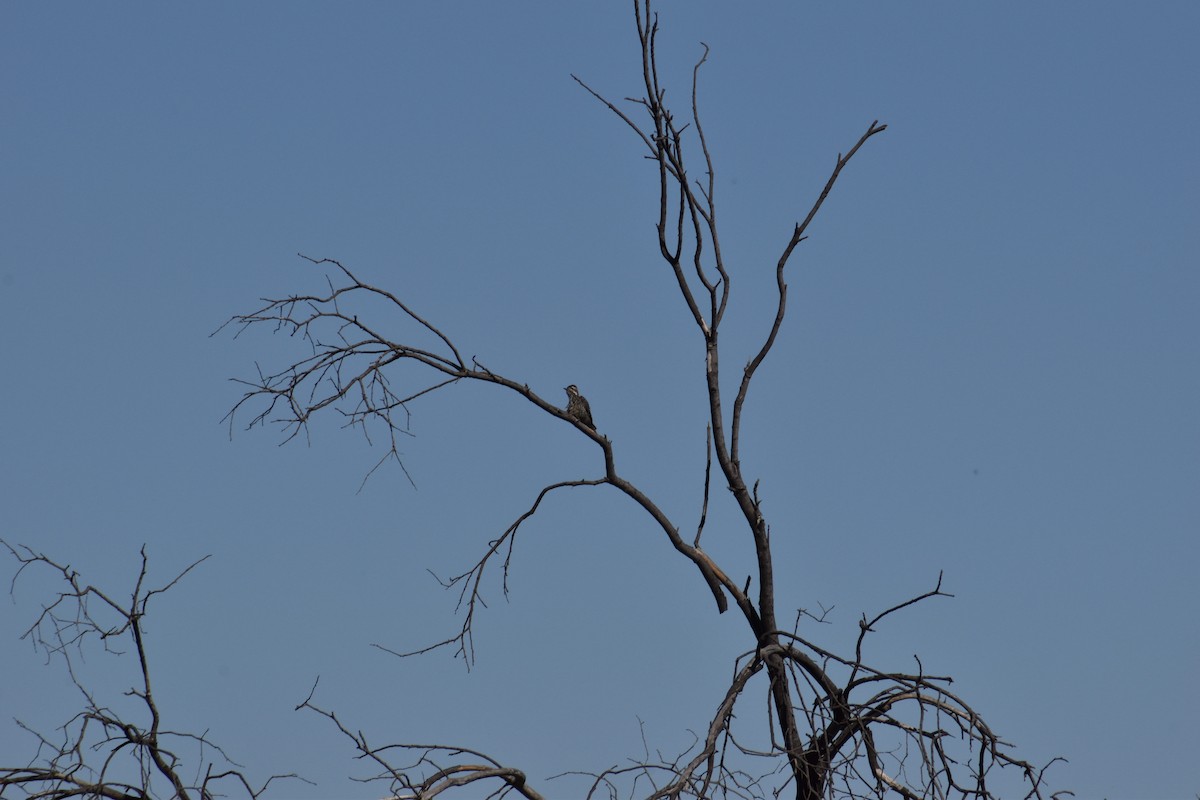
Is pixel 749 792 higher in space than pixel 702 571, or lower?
lower

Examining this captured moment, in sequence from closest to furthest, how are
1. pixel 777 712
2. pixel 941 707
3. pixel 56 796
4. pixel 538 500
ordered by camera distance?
pixel 56 796, pixel 941 707, pixel 777 712, pixel 538 500

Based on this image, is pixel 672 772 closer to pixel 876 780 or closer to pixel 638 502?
pixel 876 780

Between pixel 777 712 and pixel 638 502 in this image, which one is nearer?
pixel 777 712

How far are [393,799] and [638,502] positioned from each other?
1.54 m

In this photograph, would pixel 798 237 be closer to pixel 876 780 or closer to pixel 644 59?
pixel 644 59

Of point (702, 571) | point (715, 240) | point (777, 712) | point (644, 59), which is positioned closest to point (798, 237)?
point (715, 240)

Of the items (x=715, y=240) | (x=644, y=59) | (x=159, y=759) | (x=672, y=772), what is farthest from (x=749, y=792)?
(x=644, y=59)

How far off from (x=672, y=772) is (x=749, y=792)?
27 cm

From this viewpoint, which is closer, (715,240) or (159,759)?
(159,759)

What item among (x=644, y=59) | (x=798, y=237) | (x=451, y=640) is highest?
(x=644, y=59)

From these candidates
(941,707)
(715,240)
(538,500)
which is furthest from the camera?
(715,240)

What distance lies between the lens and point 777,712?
5168 mm

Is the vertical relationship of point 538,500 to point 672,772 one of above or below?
above

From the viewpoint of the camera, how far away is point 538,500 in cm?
554
